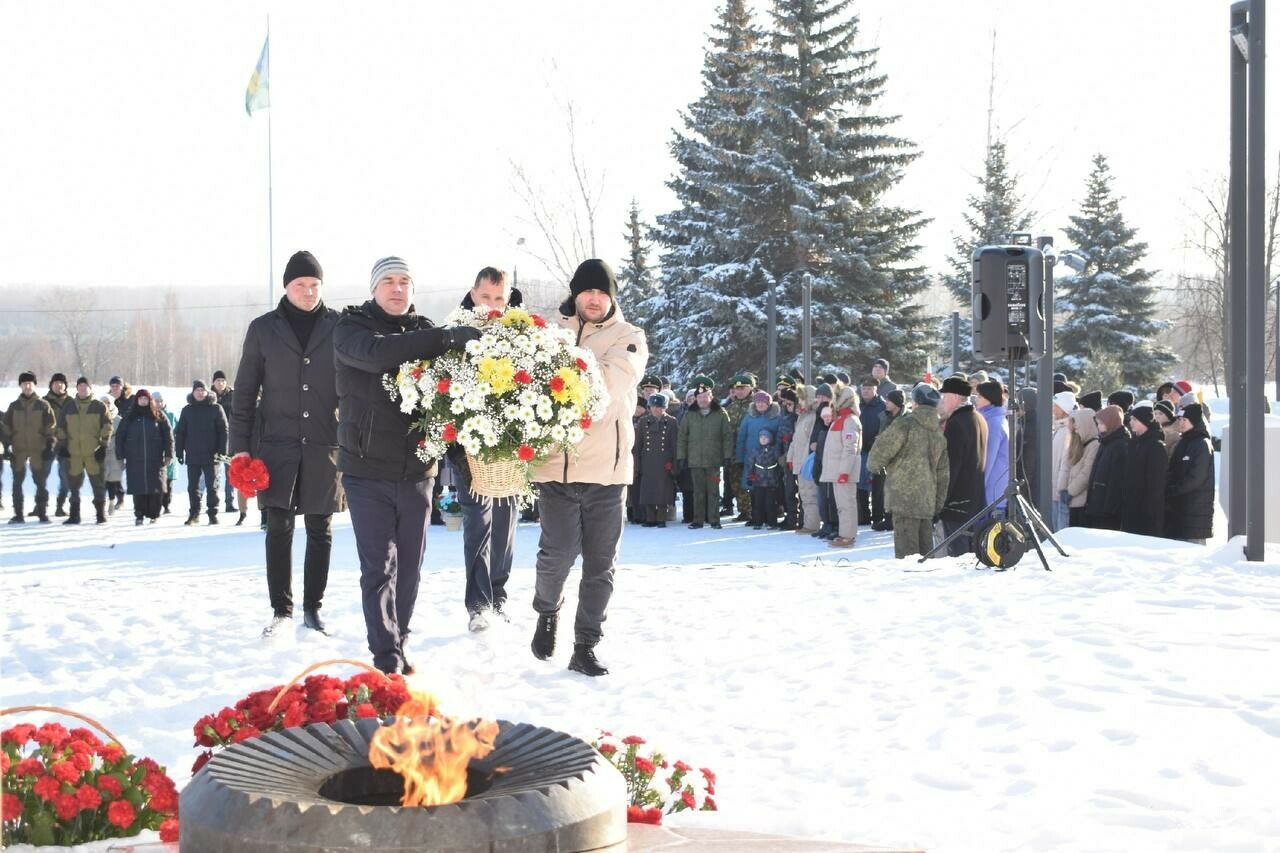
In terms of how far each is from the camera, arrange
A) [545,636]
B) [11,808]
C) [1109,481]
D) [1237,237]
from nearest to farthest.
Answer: [11,808], [545,636], [1237,237], [1109,481]

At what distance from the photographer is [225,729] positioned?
3543 millimetres

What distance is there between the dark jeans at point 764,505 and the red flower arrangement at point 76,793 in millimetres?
12419

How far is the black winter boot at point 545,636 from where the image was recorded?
20.9ft

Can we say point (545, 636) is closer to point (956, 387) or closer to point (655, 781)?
point (655, 781)

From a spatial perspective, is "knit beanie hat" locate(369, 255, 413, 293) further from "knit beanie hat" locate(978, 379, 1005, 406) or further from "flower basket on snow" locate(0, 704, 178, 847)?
"knit beanie hat" locate(978, 379, 1005, 406)

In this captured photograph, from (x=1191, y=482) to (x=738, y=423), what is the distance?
21.5ft

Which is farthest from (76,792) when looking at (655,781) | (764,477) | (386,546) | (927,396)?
(764,477)

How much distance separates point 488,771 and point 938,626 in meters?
4.97

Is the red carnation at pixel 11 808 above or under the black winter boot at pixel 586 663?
above

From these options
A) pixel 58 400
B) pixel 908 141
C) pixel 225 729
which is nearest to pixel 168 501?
pixel 58 400

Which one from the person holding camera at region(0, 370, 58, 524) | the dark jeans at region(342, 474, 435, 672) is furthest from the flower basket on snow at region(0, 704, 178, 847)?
the person holding camera at region(0, 370, 58, 524)

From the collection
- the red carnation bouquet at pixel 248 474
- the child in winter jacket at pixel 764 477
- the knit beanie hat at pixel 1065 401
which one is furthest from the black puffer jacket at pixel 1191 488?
the red carnation bouquet at pixel 248 474

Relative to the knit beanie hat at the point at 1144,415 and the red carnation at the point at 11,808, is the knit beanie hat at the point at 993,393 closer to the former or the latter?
the knit beanie hat at the point at 1144,415

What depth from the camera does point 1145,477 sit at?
11336mm
